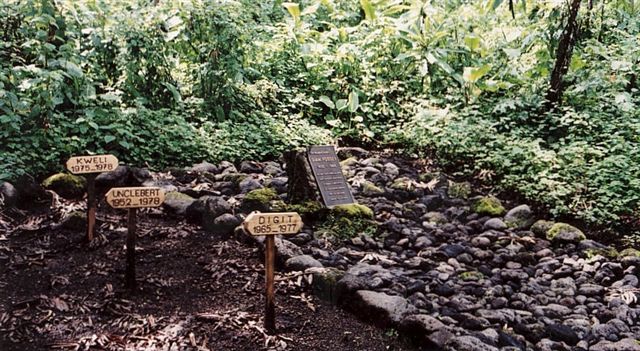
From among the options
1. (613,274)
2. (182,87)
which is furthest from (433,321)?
(182,87)

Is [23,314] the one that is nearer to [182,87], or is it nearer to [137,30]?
[137,30]

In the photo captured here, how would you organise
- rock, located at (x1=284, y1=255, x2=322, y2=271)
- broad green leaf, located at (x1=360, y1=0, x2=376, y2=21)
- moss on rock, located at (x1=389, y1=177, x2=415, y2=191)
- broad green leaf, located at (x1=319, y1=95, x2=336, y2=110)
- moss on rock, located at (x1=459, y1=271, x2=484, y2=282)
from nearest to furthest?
rock, located at (x1=284, y1=255, x2=322, y2=271)
moss on rock, located at (x1=459, y1=271, x2=484, y2=282)
moss on rock, located at (x1=389, y1=177, x2=415, y2=191)
broad green leaf, located at (x1=319, y1=95, x2=336, y2=110)
broad green leaf, located at (x1=360, y1=0, x2=376, y2=21)

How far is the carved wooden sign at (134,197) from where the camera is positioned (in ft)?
11.9

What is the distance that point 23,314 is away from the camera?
342cm

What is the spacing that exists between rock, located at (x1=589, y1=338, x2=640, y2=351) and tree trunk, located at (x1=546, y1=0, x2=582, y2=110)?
445cm

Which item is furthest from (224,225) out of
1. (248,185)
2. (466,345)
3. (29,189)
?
(466,345)

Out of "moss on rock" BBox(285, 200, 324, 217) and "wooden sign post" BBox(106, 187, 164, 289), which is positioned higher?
"wooden sign post" BBox(106, 187, 164, 289)

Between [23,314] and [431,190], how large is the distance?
171 inches

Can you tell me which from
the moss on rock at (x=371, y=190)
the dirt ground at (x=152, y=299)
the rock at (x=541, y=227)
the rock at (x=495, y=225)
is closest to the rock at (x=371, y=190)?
the moss on rock at (x=371, y=190)

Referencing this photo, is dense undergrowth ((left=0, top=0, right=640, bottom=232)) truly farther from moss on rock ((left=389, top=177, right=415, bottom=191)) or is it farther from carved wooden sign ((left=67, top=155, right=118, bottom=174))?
carved wooden sign ((left=67, top=155, right=118, bottom=174))

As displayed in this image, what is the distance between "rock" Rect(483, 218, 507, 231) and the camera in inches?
222

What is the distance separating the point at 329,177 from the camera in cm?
563

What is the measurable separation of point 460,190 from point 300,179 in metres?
1.96

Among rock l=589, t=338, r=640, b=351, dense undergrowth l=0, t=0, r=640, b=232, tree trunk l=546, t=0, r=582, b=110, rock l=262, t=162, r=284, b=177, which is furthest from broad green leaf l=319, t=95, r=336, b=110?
rock l=589, t=338, r=640, b=351
